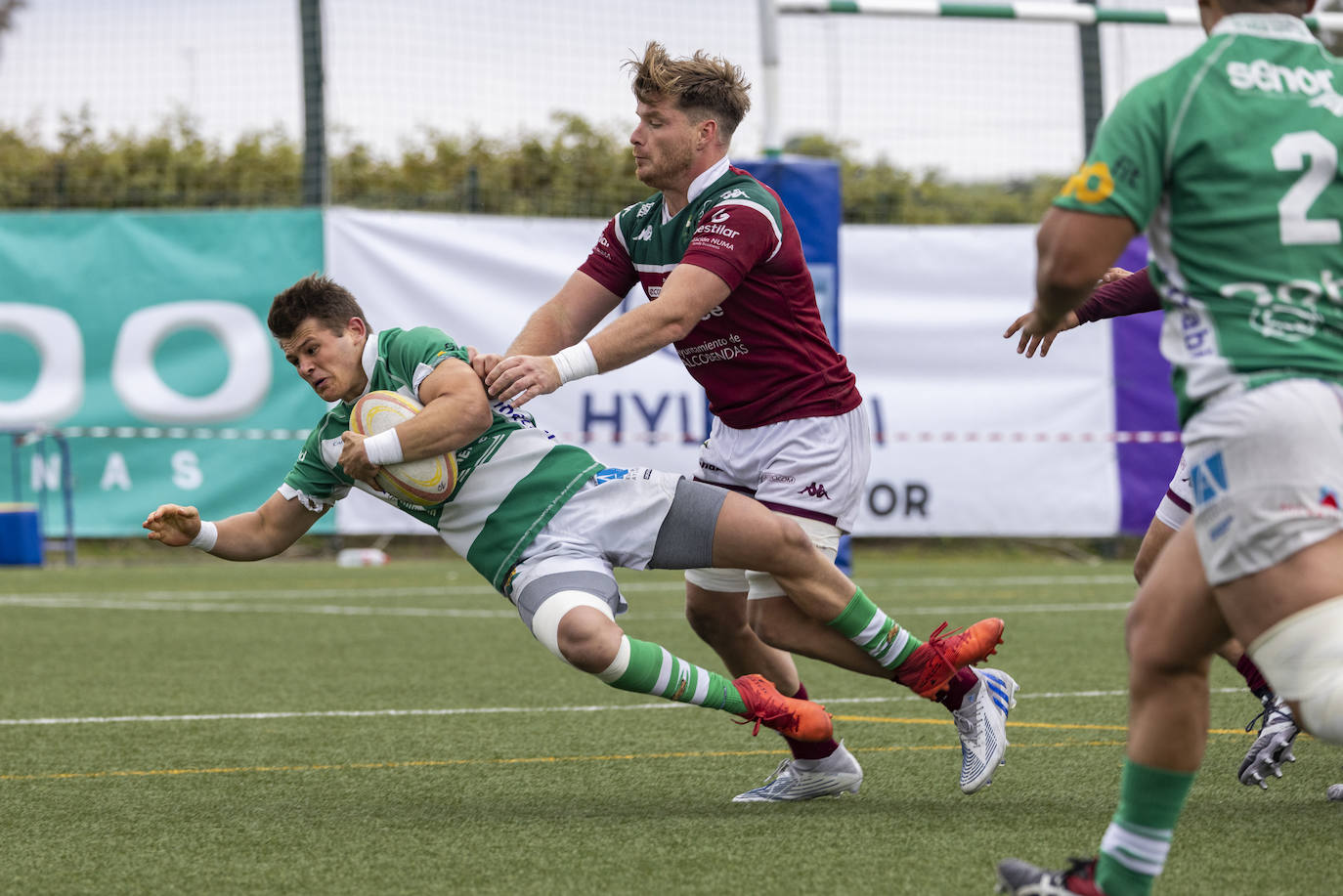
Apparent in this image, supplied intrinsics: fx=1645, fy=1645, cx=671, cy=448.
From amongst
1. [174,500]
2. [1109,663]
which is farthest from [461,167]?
[1109,663]

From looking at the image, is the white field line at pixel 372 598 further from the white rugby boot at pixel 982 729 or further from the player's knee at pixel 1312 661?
the player's knee at pixel 1312 661

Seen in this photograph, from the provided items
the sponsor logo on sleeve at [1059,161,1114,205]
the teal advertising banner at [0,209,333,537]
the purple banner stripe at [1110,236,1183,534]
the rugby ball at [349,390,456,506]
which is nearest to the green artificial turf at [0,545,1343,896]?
the rugby ball at [349,390,456,506]

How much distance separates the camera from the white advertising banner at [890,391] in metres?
12.7

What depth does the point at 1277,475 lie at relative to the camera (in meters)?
2.46

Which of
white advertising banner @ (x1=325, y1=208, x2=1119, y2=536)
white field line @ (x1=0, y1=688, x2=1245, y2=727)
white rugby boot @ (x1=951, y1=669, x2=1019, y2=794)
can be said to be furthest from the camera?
white advertising banner @ (x1=325, y1=208, x2=1119, y2=536)

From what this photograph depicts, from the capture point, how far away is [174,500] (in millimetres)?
12289

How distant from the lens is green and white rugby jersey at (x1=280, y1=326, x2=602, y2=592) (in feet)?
→ 13.3

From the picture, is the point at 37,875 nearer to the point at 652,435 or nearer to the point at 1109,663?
the point at 1109,663

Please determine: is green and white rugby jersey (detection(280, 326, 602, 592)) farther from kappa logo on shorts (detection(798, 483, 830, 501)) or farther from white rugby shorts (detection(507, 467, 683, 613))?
kappa logo on shorts (detection(798, 483, 830, 501))

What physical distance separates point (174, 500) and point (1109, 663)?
7.83 meters

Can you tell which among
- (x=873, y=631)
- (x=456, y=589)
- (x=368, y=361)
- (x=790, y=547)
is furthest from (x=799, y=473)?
(x=456, y=589)

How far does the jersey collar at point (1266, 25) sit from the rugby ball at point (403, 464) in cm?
211

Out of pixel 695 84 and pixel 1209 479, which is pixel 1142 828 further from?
pixel 695 84

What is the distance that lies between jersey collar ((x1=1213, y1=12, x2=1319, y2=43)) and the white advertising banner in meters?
10.1
